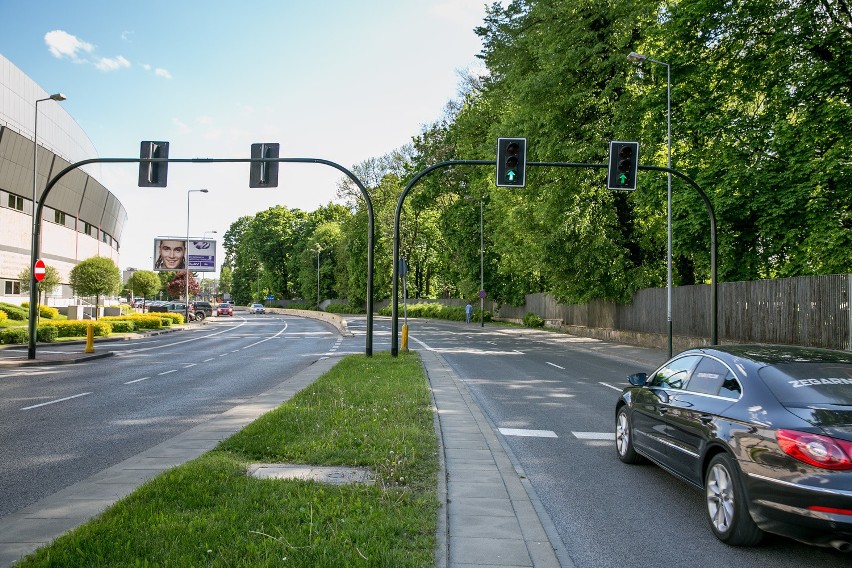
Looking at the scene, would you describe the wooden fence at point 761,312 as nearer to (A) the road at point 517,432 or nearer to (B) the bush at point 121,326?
(A) the road at point 517,432

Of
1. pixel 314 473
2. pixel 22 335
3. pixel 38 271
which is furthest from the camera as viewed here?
pixel 22 335

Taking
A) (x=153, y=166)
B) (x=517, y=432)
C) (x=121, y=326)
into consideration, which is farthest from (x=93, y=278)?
(x=517, y=432)

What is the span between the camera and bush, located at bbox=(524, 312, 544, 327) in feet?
157

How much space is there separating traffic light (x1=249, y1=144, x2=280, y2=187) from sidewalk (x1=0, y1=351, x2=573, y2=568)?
10574mm

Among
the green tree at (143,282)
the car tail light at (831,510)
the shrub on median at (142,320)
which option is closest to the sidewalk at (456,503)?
the car tail light at (831,510)

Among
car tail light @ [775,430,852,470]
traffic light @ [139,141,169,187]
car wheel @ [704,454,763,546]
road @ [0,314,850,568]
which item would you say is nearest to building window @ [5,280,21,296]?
road @ [0,314,850,568]

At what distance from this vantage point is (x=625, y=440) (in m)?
7.83

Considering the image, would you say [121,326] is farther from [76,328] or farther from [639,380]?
[639,380]

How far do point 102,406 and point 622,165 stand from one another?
1325 centimetres

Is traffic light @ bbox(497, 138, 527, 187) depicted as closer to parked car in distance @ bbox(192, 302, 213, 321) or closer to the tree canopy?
Result: the tree canopy

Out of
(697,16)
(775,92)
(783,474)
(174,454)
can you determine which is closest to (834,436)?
(783,474)

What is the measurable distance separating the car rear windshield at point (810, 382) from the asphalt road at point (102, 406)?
6.19m

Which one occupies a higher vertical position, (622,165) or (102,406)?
(622,165)

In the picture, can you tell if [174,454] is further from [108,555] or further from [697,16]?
[697,16]
